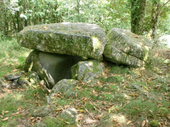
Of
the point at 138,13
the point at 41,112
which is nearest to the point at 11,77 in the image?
the point at 41,112

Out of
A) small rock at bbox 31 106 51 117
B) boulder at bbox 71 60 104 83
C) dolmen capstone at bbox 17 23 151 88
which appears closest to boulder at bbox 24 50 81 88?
dolmen capstone at bbox 17 23 151 88

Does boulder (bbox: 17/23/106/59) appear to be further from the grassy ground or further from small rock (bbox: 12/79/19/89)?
small rock (bbox: 12/79/19/89)

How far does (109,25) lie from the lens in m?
10.2

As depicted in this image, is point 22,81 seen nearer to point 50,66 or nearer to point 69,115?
point 50,66

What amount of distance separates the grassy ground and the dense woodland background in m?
3.69

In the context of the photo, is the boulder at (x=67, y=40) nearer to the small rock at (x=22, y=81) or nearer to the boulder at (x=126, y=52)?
the boulder at (x=126, y=52)

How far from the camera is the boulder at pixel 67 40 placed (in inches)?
202

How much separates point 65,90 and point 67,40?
1.78m

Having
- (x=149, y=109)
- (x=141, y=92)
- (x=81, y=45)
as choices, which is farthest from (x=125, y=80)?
(x=81, y=45)

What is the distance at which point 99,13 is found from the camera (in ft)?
31.3

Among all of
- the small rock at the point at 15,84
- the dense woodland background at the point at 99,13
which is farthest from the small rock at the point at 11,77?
the dense woodland background at the point at 99,13

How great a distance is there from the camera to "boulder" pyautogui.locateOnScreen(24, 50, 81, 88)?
5.64 meters

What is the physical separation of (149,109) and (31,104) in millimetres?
3200

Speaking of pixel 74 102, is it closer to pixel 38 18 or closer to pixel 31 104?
pixel 31 104
